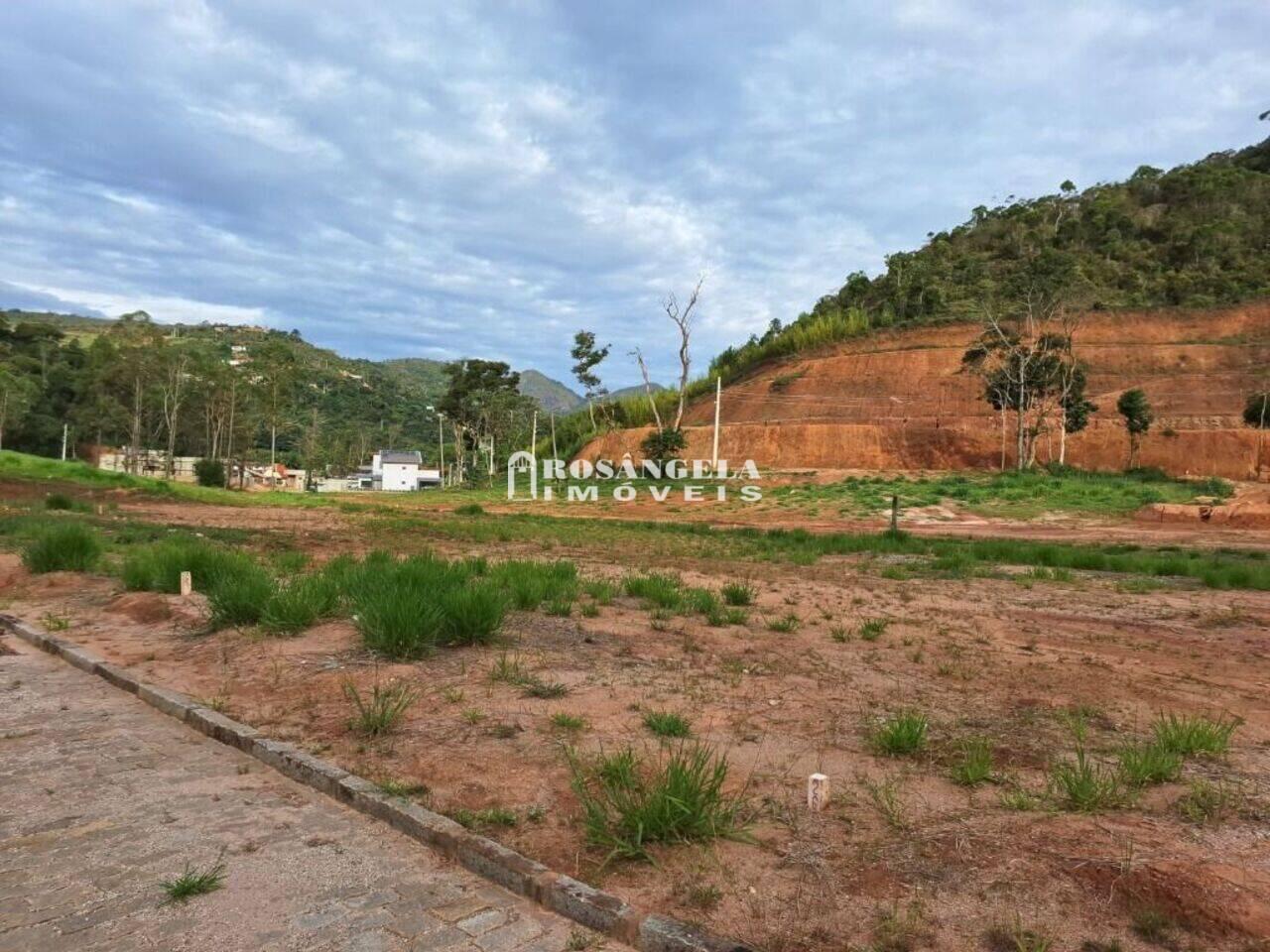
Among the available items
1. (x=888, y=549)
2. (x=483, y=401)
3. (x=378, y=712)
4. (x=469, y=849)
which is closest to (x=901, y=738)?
(x=469, y=849)

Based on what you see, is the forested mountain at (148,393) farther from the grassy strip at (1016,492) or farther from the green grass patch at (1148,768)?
the green grass patch at (1148,768)

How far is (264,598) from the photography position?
26.2 ft

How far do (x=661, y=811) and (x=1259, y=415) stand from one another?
50.9 metres

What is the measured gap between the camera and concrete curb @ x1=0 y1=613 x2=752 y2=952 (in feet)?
8.98

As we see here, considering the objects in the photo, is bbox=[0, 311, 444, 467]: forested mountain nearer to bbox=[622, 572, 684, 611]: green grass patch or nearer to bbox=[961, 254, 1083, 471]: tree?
bbox=[961, 254, 1083, 471]: tree

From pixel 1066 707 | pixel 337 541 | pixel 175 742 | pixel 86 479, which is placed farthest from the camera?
pixel 86 479

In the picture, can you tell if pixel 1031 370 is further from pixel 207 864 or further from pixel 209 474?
pixel 209 474

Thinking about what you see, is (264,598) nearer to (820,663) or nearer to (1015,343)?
(820,663)

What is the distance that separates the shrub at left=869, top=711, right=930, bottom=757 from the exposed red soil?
4604 centimetres

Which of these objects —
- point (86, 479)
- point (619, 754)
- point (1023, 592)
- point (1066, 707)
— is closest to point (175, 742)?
point (619, 754)

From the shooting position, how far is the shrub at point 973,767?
13.2 ft

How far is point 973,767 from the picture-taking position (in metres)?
4.07

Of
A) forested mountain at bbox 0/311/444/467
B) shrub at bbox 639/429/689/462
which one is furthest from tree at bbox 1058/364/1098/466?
forested mountain at bbox 0/311/444/467

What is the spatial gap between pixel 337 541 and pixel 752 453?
37268 mm
